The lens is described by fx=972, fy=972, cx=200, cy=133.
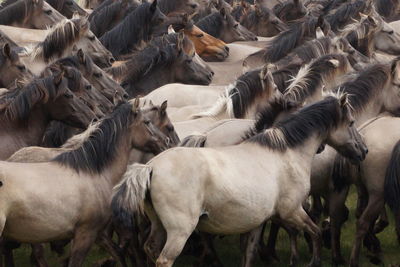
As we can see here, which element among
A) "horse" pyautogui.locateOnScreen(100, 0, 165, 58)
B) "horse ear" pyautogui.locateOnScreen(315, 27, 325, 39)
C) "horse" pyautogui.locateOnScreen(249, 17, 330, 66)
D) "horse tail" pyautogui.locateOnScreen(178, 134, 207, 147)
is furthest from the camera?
"horse" pyautogui.locateOnScreen(100, 0, 165, 58)

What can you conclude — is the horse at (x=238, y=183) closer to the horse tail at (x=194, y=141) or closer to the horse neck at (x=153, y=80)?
the horse tail at (x=194, y=141)

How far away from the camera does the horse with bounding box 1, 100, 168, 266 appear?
7.51 m

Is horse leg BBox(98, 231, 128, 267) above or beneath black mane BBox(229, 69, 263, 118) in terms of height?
above

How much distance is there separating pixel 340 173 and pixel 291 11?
8754 millimetres

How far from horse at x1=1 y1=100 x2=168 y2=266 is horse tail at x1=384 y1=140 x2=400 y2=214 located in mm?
2002

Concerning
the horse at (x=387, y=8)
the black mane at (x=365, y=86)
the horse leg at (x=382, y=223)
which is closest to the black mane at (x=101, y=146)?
the black mane at (x=365, y=86)

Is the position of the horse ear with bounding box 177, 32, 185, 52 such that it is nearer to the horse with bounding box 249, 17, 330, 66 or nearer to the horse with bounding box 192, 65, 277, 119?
the horse with bounding box 249, 17, 330, 66

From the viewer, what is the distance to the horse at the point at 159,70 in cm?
1247

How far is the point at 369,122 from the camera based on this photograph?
9445 mm

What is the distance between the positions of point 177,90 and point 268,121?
2499mm

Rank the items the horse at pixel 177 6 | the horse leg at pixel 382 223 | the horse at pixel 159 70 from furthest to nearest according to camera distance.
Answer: the horse at pixel 177 6 < the horse at pixel 159 70 < the horse leg at pixel 382 223

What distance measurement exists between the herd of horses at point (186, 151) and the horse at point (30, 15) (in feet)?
3.78

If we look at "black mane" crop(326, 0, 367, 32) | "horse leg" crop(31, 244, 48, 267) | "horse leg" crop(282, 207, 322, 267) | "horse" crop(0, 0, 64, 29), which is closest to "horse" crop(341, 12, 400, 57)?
"black mane" crop(326, 0, 367, 32)

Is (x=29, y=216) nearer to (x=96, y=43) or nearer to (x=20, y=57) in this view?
(x=20, y=57)
